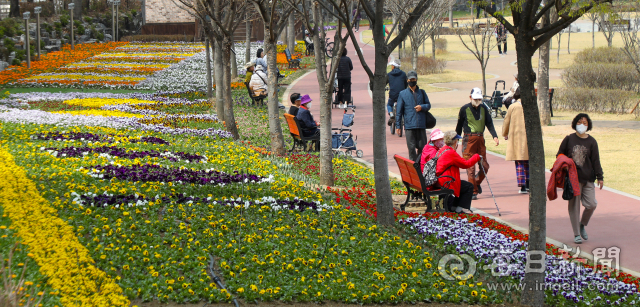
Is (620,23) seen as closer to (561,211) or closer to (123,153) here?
(561,211)

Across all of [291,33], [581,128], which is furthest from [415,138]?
[291,33]

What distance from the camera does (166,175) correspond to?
8930 mm

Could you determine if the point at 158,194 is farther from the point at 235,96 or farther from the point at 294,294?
the point at 235,96

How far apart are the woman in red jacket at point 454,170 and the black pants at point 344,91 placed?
1093 cm

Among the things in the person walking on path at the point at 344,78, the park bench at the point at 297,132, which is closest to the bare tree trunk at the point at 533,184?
the park bench at the point at 297,132

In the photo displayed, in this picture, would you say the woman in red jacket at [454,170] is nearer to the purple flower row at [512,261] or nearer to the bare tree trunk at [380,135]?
the purple flower row at [512,261]

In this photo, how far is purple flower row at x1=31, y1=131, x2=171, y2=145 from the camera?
11430 mm

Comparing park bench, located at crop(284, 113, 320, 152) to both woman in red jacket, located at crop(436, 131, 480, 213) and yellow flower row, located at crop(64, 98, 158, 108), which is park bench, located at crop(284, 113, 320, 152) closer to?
woman in red jacket, located at crop(436, 131, 480, 213)

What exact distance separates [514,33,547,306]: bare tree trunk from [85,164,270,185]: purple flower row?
4471mm

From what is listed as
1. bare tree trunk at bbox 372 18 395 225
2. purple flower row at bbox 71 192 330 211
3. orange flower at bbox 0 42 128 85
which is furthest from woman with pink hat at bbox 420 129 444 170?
orange flower at bbox 0 42 128 85

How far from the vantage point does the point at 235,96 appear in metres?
21.4

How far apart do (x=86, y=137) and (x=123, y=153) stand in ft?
6.03

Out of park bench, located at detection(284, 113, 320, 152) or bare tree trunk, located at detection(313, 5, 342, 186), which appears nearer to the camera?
bare tree trunk, located at detection(313, 5, 342, 186)

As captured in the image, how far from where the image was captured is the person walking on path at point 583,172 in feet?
24.7
